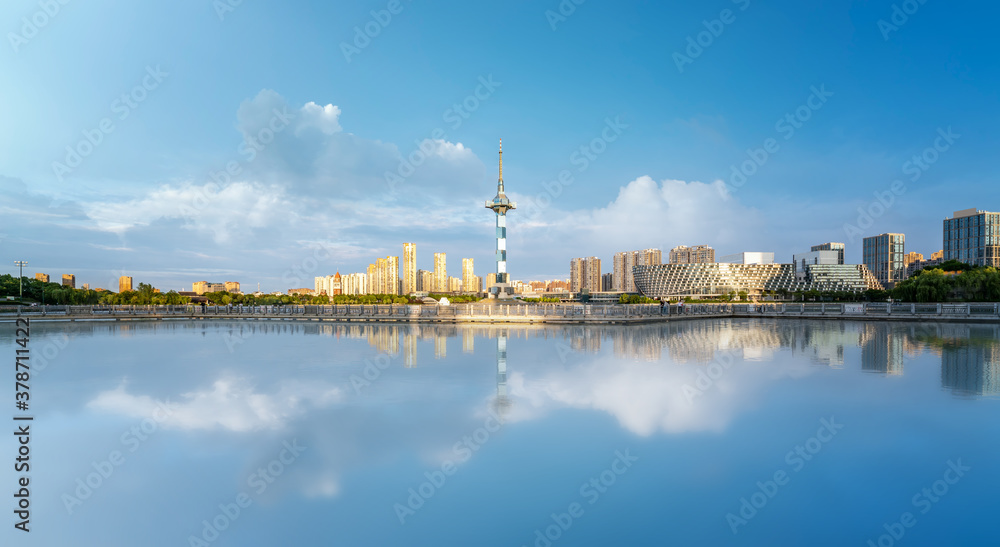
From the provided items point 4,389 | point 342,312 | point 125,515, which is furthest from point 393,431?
point 342,312

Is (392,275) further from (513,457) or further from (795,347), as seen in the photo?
(513,457)

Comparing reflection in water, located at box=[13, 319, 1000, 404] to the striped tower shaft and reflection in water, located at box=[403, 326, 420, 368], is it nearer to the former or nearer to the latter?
reflection in water, located at box=[403, 326, 420, 368]

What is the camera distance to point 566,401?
7734 mm

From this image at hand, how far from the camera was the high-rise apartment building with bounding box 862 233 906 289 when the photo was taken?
13268 centimetres

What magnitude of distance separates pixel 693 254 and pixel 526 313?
6036 inches

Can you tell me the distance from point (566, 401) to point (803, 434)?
3.27 metres

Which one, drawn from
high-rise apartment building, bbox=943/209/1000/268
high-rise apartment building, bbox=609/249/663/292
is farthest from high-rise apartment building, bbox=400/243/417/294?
high-rise apartment building, bbox=943/209/1000/268

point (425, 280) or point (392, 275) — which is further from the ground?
point (392, 275)

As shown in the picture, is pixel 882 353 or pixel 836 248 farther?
pixel 836 248

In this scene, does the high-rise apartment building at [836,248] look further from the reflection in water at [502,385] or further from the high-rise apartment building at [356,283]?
the reflection in water at [502,385]

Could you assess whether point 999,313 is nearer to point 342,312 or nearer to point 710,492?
point 710,492

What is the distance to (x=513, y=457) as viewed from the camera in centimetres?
538

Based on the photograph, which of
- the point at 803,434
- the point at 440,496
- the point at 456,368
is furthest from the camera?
the point at 456,368

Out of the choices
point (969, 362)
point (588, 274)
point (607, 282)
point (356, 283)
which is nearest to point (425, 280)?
point (356, 283)
